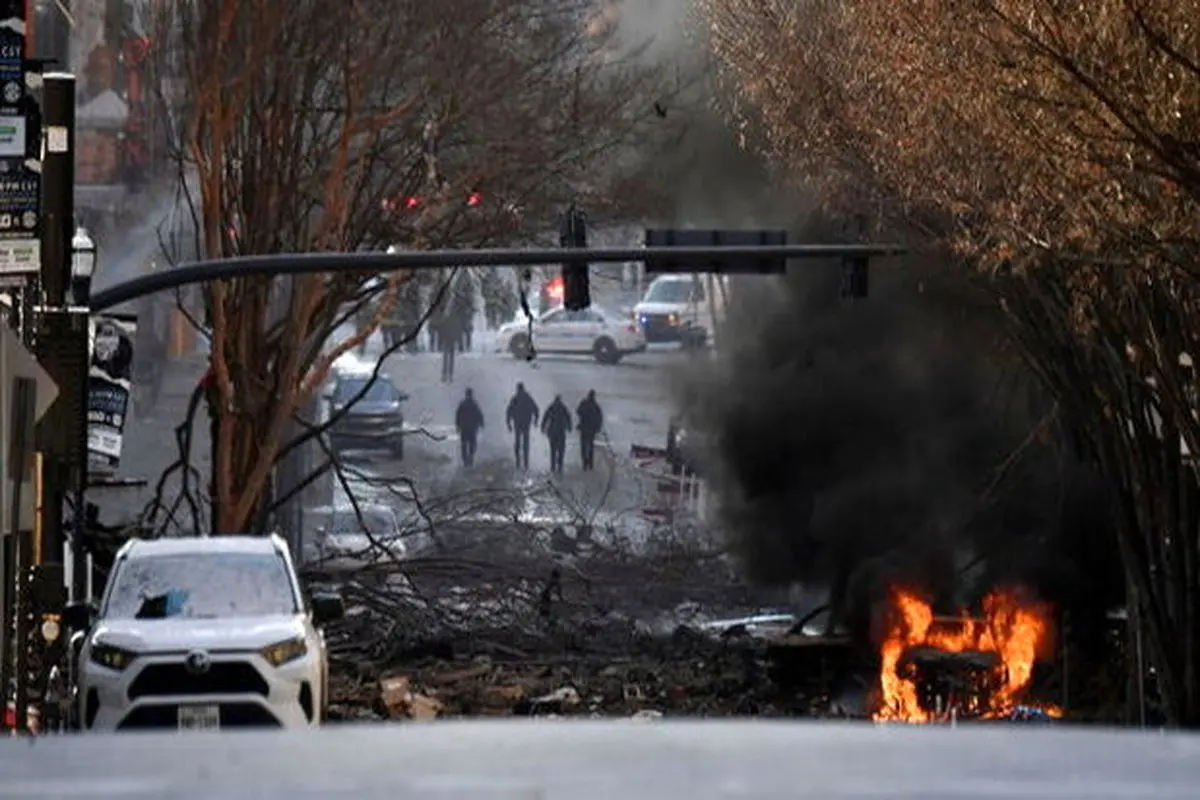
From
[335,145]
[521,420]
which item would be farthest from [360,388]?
[335,145]

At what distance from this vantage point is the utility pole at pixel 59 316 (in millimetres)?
24562

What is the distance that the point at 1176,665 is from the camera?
100 feet

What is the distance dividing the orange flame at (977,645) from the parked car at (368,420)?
20.3 metres

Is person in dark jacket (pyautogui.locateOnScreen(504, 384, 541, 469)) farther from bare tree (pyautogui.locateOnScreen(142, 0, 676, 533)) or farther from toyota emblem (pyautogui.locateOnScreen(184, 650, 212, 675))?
toyota emblem (pyautogui.locateOnScreen(184, 650, 212, 675))

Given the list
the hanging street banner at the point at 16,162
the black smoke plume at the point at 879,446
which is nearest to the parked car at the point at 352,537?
the black smoke plume at the point at 879,446

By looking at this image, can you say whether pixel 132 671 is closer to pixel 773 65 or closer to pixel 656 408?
pixel 773 65

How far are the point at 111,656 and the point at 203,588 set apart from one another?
96 cm

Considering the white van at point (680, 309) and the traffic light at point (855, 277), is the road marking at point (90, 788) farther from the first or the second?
the white van at point (680, 309)

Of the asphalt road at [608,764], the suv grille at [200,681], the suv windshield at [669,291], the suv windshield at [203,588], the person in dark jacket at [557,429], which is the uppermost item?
the asphalt road at [608,764]

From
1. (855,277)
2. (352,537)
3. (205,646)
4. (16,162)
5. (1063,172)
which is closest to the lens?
(205,646)

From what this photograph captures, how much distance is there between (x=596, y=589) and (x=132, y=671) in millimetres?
24897

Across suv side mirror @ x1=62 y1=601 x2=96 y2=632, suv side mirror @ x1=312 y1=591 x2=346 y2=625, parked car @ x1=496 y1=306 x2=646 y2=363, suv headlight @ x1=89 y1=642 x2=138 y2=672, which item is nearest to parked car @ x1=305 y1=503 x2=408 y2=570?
parked car @ x1=496 y1=306 x2=646 y2=363

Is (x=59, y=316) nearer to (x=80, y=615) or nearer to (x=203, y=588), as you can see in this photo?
(x=80, y=615)

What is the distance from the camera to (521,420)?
61844 millimetres
